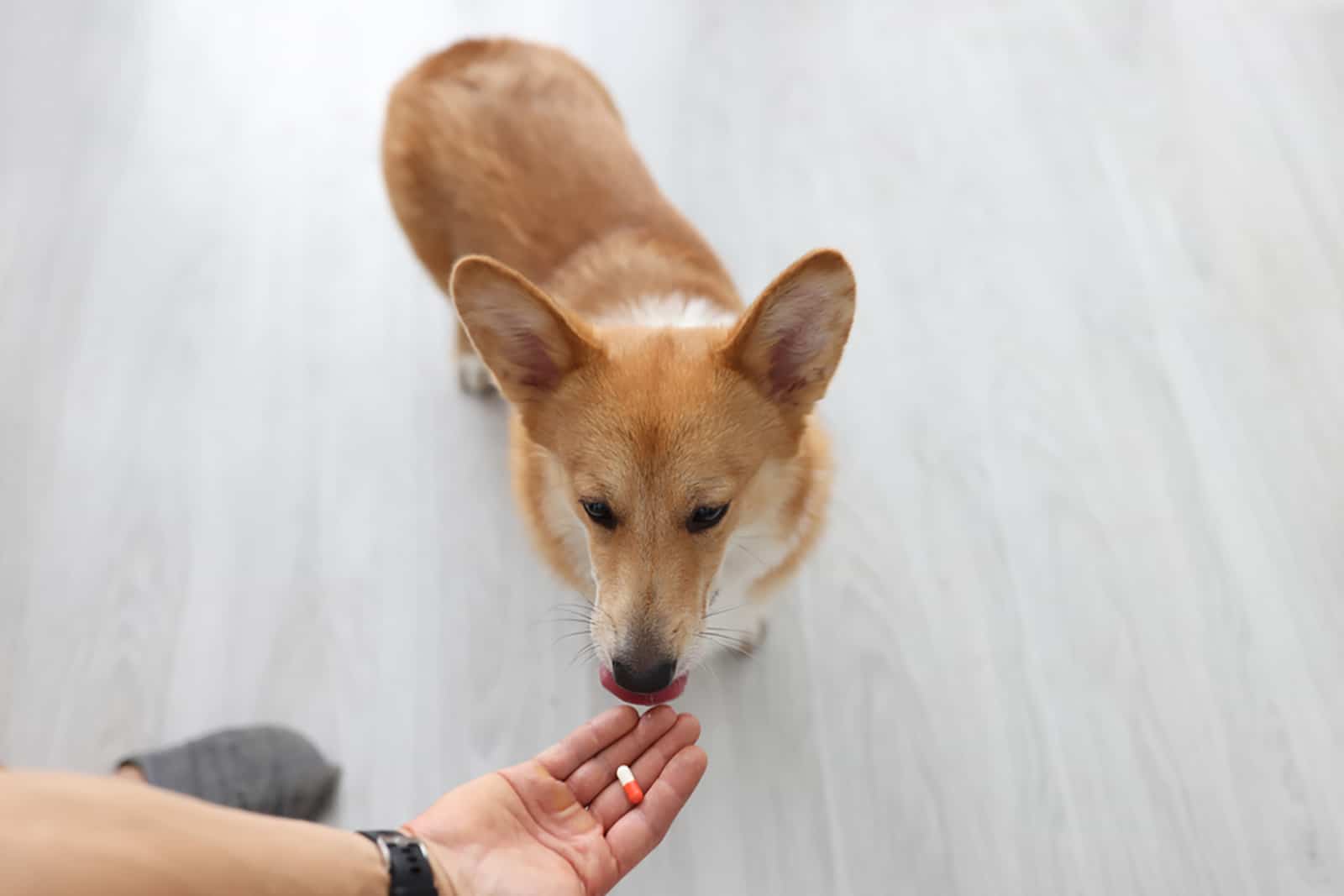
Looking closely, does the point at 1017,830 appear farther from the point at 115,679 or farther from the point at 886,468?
the point at 115,679

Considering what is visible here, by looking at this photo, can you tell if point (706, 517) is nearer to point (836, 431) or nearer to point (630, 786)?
point (630, 786)

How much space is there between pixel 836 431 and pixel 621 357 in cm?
88

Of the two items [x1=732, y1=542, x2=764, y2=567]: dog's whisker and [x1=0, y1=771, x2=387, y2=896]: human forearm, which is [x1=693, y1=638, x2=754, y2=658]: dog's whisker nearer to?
[x1=732, y1=542, x2=764, y2=567]: dog's whisker

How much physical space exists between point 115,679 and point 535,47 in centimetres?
153

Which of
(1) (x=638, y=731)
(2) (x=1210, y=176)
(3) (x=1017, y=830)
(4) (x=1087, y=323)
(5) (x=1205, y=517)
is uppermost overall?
(2) (x=1210, y=176)

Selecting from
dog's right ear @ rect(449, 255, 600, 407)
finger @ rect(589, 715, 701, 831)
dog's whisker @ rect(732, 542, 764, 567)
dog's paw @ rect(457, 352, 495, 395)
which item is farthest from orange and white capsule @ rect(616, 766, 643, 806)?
dog's paw @ rect(457, 352, 495, 395)

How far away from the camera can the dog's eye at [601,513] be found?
52.3 inches

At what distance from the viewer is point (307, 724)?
1.83m

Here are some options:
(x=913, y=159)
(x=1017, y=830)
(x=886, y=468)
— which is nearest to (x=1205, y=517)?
(x=886, y=468)

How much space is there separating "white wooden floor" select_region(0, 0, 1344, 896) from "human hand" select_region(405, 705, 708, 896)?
339 millimetres

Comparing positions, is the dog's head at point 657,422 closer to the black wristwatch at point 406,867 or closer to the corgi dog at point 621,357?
the corgi dog at point 621,357

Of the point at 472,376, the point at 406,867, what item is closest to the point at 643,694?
the point at 406,867

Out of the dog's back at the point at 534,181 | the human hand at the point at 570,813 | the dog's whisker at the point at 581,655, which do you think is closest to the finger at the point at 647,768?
the human hand at the point at 570,813

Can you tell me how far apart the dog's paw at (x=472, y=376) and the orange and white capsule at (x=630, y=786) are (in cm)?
100
